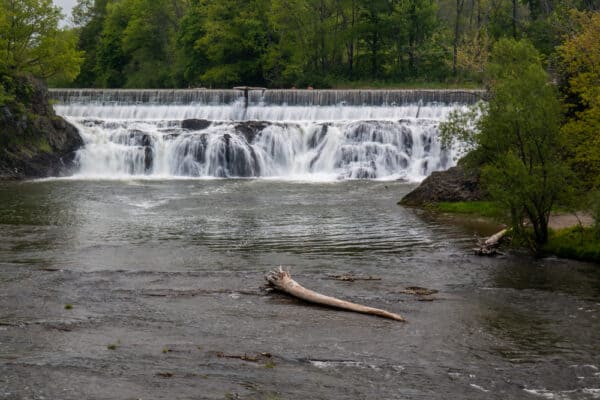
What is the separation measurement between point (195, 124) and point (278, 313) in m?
34.5

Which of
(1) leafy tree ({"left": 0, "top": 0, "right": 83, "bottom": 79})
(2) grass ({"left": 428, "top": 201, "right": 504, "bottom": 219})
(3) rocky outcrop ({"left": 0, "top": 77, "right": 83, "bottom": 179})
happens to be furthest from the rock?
(2) grass ({"left": 428, "top": 201, "right": 504, "bottom": 219})

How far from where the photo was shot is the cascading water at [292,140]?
4697 cm

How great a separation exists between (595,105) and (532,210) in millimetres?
3528

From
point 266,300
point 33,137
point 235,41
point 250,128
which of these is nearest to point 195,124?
point 250,128

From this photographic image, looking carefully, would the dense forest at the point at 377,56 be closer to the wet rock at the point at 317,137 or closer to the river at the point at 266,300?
the river at the point at 266,300

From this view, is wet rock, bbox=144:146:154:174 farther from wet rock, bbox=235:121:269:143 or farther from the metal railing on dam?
the metal railing on dam

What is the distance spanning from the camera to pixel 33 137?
48.5 meters

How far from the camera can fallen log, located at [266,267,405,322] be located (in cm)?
1697

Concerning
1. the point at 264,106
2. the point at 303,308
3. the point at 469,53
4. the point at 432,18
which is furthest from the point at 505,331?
the point at 432,18

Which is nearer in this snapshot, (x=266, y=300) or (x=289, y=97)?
(x=266, y=300)

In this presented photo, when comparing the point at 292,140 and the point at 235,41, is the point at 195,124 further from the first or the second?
the point at 235,41

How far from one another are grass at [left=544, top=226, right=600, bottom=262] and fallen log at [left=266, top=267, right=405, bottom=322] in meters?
8.10

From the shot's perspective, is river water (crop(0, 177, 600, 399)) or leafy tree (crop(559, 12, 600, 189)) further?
leafy tree (crop(559, 12, 600, 189))

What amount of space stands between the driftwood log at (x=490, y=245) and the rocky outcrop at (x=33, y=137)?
2912cm
